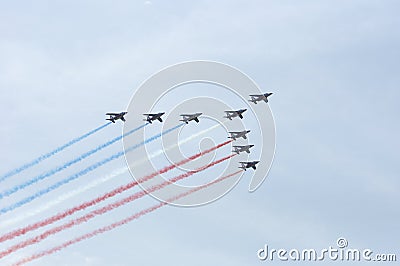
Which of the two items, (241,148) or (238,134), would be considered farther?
(241,148)

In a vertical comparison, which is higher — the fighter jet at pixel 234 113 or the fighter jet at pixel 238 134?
the fighter jet at pixel 234 113

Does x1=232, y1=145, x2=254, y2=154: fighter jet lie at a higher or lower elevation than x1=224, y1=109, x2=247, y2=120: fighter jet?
lower

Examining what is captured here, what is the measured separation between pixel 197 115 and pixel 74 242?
3598cm

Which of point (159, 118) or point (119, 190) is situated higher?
point (159, 118)

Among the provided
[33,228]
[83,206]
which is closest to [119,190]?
[83,206]

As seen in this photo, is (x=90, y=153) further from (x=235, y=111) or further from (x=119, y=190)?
(x=235, y=111)

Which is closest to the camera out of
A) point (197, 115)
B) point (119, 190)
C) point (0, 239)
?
point (0, 239)

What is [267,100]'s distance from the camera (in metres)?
144

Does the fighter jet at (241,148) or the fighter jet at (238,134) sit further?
the fighter jet at (241,148)

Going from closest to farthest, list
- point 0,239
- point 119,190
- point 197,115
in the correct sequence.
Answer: point 0,239 < point 119,190 < point 197,115

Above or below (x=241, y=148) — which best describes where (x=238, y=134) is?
above

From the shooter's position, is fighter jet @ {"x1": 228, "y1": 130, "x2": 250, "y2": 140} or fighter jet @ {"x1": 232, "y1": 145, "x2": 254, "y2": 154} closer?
fighter jet @ {"x1": 228, "y1": 130, "x2": 250, "y2": 140}

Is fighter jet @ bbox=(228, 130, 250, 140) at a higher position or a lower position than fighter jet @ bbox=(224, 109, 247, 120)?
lower

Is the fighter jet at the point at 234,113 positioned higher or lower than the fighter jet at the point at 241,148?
higher
